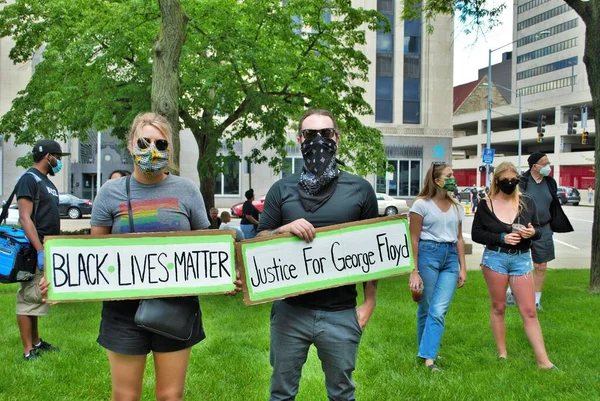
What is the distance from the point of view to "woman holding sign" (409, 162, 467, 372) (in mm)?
5496

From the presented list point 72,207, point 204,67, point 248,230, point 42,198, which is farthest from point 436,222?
point 72,207

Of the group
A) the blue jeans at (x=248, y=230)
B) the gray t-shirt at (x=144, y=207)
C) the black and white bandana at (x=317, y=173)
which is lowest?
the blue jeans at (x=248, y=230)

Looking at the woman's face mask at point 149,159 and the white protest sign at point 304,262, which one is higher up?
the woman's face mask at point 149,159

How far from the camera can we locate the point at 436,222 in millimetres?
5562

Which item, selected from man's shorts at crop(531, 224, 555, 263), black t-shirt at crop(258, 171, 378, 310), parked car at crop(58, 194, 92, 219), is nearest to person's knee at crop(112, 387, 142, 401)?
black t-shirt at crop(258, 171, 378, 310)

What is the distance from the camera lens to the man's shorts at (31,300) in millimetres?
5492

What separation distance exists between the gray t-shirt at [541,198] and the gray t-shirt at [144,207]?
6019mm

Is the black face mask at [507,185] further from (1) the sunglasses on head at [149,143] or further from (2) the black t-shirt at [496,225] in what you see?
(1) the sunglasses on head at [149,143]

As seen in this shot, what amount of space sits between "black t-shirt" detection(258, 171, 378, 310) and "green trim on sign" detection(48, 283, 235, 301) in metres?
0.39

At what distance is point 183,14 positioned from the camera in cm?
784

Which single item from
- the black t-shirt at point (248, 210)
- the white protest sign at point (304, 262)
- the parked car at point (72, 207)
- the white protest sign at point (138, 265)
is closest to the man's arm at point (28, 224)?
the white protest sign at point (138, 265)

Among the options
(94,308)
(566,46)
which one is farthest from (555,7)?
(94,308)

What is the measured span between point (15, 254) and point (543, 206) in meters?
6.31

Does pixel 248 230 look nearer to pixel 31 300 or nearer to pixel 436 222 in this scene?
pixel 31 300
